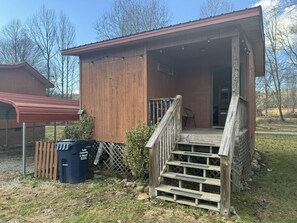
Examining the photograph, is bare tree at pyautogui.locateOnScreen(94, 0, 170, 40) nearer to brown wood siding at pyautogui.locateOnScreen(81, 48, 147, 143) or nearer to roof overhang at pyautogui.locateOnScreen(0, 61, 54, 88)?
roof overhang at pyautogui.locateOnScreen(0, 61, 54, 88)

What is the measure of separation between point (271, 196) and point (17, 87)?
505 inches

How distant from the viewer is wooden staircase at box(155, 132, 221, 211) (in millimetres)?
4223

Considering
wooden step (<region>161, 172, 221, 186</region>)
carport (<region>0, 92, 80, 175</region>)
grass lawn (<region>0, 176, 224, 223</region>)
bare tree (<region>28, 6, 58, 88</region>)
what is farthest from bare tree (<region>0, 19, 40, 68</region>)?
wooden step (<region>161, 172, 221, 186</region>)

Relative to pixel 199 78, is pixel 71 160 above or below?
below

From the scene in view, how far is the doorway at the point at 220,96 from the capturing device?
845 cm

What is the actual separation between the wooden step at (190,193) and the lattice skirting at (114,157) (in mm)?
2338

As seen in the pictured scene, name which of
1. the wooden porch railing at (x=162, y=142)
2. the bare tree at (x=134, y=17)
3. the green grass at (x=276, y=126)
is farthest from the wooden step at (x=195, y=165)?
the bare tree at (x=134, y=17)

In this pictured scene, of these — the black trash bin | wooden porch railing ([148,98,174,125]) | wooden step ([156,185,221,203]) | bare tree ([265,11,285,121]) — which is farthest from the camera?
bare tree ([265,11,285,121])

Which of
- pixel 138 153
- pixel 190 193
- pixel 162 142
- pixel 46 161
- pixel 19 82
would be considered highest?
pixel 19 82

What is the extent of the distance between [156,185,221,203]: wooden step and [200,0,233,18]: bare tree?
18604 millimetres

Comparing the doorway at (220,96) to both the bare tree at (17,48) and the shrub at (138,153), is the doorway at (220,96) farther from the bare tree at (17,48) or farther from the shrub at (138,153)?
the bare tree at (17,48)

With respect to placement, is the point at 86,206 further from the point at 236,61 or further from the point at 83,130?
the point at 236,61

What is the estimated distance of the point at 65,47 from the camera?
Answer: 3022cm

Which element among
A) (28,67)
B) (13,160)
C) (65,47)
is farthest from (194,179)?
(65,47)
